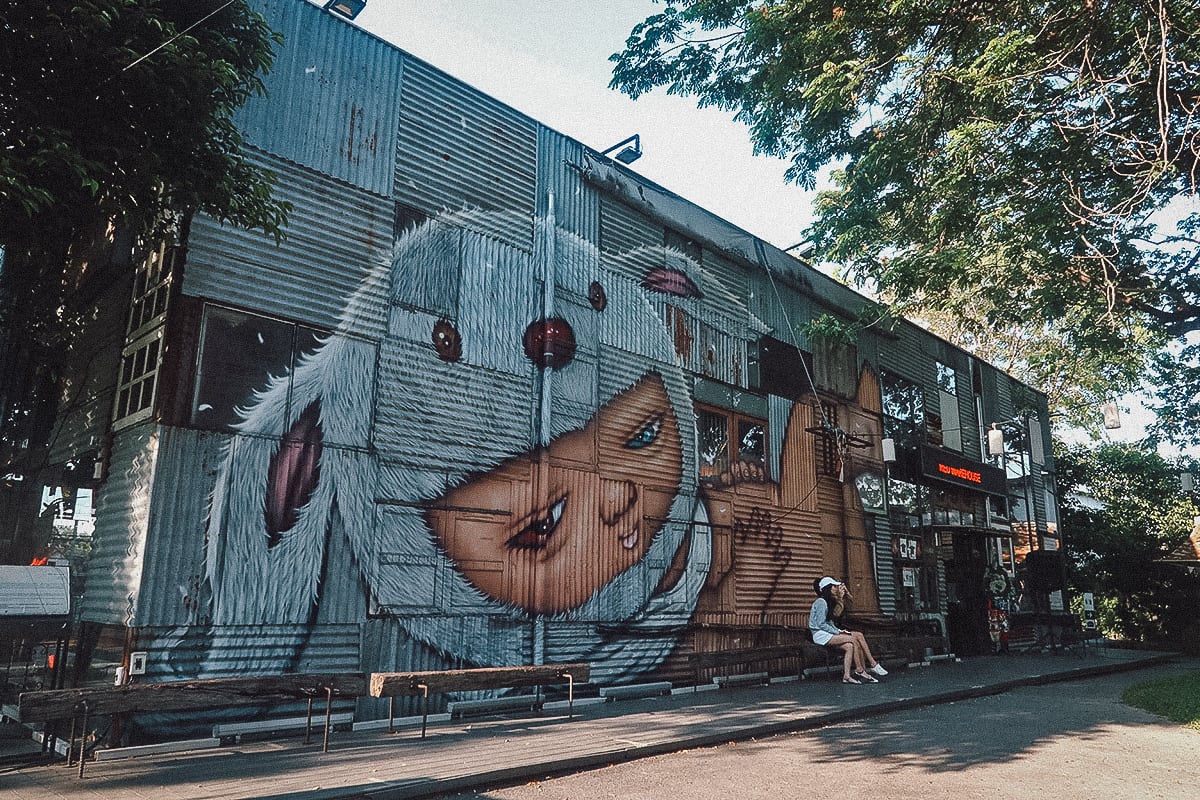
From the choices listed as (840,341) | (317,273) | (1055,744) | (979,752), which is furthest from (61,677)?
(840,341)

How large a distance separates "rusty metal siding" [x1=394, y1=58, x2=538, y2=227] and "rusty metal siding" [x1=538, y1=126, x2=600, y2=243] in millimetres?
192

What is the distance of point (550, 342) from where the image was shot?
1187cm

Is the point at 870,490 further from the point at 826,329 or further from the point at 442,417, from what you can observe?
the point at 442,417

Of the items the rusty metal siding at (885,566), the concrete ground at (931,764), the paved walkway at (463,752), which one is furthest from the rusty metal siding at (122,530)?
the rusty metal siding at (885,566)

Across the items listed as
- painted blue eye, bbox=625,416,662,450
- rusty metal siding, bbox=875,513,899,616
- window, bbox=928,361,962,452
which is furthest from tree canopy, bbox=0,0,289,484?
window, bbox=928,361,962,452

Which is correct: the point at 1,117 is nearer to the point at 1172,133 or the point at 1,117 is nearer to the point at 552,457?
the point at 552,457

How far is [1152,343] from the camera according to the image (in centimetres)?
1460

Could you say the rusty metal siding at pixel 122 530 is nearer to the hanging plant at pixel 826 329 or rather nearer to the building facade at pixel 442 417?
the building facade at pixel 442 417

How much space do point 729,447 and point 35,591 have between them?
10.3 m

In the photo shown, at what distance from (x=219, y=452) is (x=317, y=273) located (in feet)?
7.66

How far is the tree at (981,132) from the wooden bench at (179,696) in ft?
30.7

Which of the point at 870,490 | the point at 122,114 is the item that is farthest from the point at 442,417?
the point at 870,490

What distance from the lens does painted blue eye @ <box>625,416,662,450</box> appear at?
1290cm

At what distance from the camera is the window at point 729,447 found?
46.4 ft
